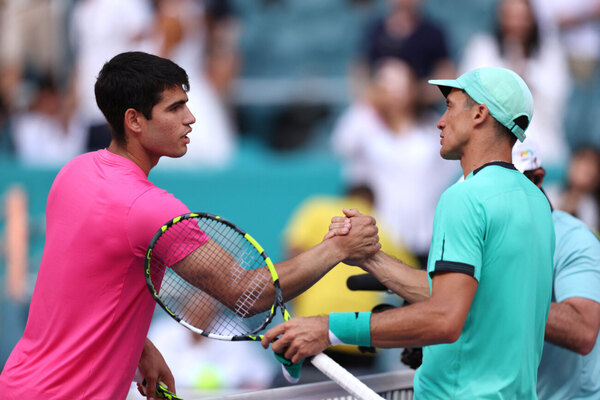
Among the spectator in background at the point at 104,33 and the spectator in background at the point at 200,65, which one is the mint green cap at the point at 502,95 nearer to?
the spectator in background at the point at 200,65

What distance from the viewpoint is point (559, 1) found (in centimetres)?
888

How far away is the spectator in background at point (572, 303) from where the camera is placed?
3.32 meters

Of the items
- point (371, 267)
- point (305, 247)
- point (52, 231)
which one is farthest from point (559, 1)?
point (52, 231)

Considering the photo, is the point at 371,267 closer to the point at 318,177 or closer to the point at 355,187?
the point at 355,187

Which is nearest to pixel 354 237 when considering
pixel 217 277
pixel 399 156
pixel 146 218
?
pixel 217 277

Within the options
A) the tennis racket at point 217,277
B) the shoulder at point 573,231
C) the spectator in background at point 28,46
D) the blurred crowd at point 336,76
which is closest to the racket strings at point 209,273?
the tennis racket at point 217,277

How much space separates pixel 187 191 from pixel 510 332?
5675 mm

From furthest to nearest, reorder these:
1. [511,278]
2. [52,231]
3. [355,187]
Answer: [355,187] < [52,231] < [511,278]

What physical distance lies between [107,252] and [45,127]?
22.8 ft

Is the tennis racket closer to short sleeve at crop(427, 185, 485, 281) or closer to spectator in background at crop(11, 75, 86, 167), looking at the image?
short sleeve at crop(427, 185, 485, 281)

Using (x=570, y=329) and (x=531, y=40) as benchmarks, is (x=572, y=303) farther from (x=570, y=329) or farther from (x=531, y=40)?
(x=531, y=40)

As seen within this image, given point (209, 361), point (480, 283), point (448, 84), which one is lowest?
point (209, 361)

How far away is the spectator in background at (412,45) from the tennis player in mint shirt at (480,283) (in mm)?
5487

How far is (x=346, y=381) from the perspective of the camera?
2.78 meters
